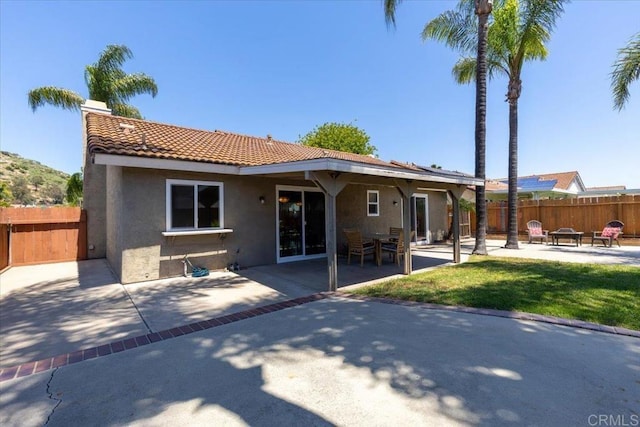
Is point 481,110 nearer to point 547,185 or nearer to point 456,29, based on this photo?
point 456,29

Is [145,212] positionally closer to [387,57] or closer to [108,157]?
[108,157]

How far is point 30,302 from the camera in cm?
652

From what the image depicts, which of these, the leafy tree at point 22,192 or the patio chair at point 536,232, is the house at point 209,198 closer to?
the patio chair at point 536,232

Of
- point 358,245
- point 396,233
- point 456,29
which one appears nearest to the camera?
point 358,245

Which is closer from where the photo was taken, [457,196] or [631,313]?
[631,313]

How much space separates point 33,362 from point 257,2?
633 inches

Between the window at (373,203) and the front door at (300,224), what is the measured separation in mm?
2890

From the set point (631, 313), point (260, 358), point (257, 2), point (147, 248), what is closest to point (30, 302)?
point (147, 248)

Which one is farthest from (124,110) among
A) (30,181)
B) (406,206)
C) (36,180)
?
(36,180)

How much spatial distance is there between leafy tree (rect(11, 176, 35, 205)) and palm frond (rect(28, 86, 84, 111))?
39878 mm

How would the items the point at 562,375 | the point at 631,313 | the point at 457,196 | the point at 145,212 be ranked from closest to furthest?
1. the point at 562,375
2. the point at 631,313
3. the point at 145,212
4. the point at 457,196

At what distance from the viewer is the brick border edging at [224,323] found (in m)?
3.82

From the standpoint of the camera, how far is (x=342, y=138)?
3509cm

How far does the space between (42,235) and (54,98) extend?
431 inches
